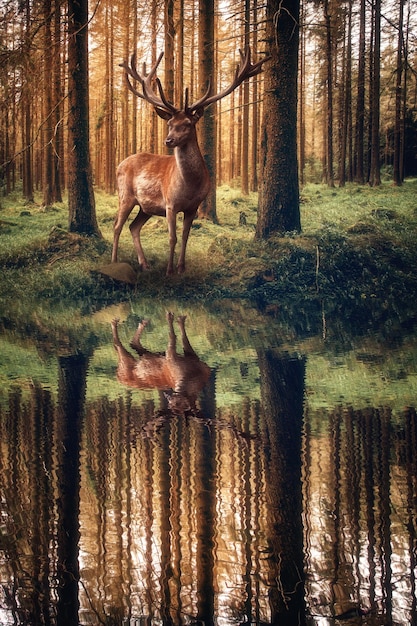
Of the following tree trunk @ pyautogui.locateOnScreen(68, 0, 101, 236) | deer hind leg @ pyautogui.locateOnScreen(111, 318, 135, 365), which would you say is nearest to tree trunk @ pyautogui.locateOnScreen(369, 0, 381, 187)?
tree trunk @ pyautogui.locateOnScreen(68, 0, 101, 236)

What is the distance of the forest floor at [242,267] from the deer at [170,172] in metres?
0.52

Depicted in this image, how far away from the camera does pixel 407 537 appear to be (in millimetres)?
2307

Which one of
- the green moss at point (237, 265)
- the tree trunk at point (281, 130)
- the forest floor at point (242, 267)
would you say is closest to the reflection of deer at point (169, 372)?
the forest floor at point (242, 267)

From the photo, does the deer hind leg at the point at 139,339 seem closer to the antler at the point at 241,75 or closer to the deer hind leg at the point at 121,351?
the deer hind leg at the point at 121,351

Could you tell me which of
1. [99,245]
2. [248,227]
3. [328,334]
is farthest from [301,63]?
[328,334]

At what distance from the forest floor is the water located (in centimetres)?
375

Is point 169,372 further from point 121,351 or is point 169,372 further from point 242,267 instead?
point 242,267

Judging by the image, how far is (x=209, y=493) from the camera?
2686 mm

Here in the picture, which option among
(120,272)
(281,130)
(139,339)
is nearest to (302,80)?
(281,130)

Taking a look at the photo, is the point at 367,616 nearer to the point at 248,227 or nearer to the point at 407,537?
the point at 407,537

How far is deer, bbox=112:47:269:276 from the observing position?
9438mm

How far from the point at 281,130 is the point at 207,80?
258 cm

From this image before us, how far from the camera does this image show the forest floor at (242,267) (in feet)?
31.0

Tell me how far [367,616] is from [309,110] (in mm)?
30655
